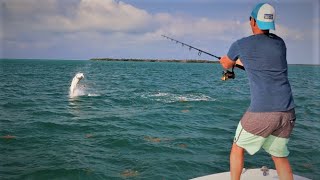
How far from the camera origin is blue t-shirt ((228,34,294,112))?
4441 millimetres

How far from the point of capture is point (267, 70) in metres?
4.45

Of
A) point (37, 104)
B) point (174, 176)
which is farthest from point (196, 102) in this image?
point (174, 176)

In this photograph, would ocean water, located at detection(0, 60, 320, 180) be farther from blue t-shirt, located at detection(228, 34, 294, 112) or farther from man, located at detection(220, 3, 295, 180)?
blue t-shirt, located at detection(228, 34, 294, 112)

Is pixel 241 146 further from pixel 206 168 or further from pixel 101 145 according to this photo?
pixel 101 145

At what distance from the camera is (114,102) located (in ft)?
70.2

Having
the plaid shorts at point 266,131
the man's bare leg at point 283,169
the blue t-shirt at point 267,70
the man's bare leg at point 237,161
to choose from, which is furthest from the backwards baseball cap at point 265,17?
the man's bare leg at point 283,169

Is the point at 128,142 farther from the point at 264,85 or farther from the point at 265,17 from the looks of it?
the point at 265,17

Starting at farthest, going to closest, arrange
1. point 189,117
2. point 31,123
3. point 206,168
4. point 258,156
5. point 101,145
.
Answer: point 189,117 < point 31,123 < point 101,145 < point 258,156 < point 206,168

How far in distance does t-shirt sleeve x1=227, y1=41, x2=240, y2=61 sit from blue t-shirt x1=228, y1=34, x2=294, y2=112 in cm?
5

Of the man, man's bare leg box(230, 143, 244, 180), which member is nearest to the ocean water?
man's bare leg box(230, 143, 244, 180)

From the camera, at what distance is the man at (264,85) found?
4461 millimetres

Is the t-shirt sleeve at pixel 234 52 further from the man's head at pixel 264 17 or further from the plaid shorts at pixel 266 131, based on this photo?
the plaid shorts at pixel 266 131

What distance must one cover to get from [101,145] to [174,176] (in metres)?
3.38

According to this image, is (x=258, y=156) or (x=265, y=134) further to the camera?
(x=258, y=156)
